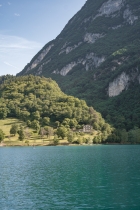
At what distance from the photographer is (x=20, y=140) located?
180m

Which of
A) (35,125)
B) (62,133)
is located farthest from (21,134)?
(62,133)

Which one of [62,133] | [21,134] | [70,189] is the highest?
[62,133]

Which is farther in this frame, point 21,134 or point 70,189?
point 21,134

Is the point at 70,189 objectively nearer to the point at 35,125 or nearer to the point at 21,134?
the point at 21,134

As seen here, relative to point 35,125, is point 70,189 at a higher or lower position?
lower

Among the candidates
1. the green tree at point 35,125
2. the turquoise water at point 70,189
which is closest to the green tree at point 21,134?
the green tree at point 35,125

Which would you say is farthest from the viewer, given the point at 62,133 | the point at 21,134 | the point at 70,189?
the point at 62,133

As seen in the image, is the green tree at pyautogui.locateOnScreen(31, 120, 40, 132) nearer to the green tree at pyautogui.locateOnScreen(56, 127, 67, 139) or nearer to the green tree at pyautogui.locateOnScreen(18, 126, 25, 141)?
the green tree at pyautogui.locateOnScreen(56, 127, 67, 139)

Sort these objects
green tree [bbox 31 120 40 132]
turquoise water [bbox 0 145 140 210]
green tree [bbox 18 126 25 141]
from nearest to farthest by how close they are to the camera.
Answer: turquoise water [bbox 0 145 140 210] < green tree [bbox 18 126 25 141] < green tree [bbox 31 120 40 132]

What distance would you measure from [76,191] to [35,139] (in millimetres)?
137528

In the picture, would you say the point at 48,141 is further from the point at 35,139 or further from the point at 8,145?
the point at 8,145

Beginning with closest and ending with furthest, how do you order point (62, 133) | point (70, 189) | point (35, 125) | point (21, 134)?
point (70, 189) < point (21, 134) < point (62, 133) < point (35, 125)

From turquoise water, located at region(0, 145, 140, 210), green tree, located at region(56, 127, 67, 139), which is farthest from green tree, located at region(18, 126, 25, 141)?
turquoise water, located at region(0, 145, 140, 210)

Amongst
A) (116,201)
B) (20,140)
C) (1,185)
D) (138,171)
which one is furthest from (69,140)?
(116,201)
